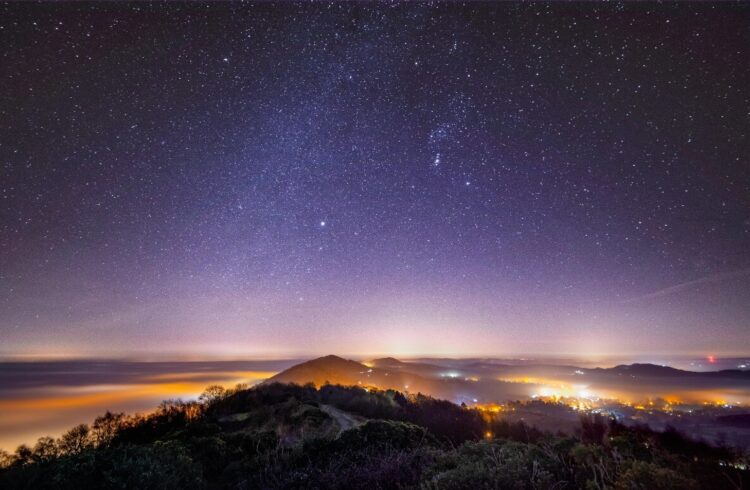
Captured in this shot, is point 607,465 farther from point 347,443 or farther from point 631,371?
point 631,371

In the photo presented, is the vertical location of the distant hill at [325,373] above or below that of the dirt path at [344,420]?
below

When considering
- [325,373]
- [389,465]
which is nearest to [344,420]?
[389,465]

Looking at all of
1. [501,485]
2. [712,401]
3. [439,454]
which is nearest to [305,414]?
[439,454]

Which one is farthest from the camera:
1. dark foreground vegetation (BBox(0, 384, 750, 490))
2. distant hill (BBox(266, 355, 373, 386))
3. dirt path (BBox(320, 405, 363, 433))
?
distant hill (BBox(266, 355, 373, 386))

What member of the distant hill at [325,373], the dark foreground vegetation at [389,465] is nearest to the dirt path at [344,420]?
the dark foreground vegetation at [389,465]

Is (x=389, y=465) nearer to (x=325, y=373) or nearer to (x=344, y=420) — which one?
(x=344, y=420)

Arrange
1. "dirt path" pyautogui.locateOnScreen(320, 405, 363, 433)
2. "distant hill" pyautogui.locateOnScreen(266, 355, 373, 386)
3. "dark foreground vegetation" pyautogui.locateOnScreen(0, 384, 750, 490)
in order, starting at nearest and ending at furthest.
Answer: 1. "dark foreground vegetation" pyautogui.locateOnScreen(0, 384, 750, 490)
2. "dirt path" pyautogui.locateOnScreen(320, 405, 363, 433)
3. "distant hill" pyautogui.locateOnScreen(266, 355, 373, 386)

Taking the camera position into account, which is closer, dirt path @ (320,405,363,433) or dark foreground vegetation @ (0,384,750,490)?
dark foreground vegetation @ (0,384,750,490)

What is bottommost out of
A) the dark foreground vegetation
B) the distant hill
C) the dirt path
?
the distant hill

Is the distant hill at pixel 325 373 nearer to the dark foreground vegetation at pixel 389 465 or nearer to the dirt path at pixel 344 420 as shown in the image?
the dirt path at pixel 344 420

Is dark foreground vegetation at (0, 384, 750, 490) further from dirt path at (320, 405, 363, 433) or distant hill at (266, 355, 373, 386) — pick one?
distant hill at (266, 355, 373, 386)

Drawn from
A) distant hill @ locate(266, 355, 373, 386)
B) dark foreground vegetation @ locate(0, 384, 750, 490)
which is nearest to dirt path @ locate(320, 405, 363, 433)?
dark foreground vegetation @ locate(0, 384, 750, 490)
